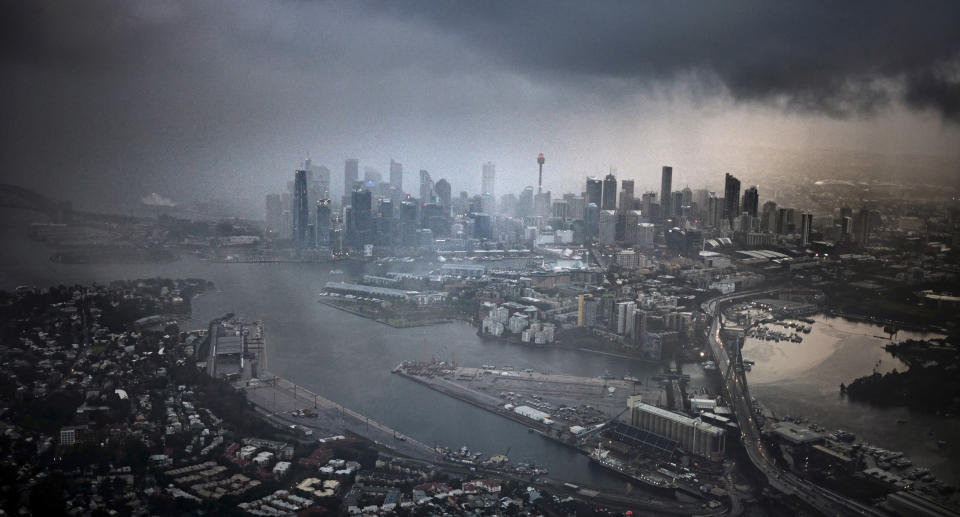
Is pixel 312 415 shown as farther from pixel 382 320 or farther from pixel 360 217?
pixel 360 217

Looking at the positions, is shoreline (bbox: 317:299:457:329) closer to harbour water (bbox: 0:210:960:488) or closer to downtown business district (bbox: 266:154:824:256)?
harbour water (bbox: 0:210:960:488)

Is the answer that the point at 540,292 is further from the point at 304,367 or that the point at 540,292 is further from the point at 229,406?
the point at 229,406

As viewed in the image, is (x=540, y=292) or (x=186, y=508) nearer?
(x=186, y=508)

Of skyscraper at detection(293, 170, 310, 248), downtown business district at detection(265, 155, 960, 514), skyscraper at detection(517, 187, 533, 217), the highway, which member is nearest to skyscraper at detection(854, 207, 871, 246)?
downtown business district at detection(265, 155, 960, 514)

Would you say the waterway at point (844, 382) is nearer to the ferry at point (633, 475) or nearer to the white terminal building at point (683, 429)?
the white terminal building at point (683, 429)

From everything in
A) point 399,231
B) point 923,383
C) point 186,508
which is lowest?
point 186,508

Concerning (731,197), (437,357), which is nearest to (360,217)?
(437,357)

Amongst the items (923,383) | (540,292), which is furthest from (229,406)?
(923,383)
